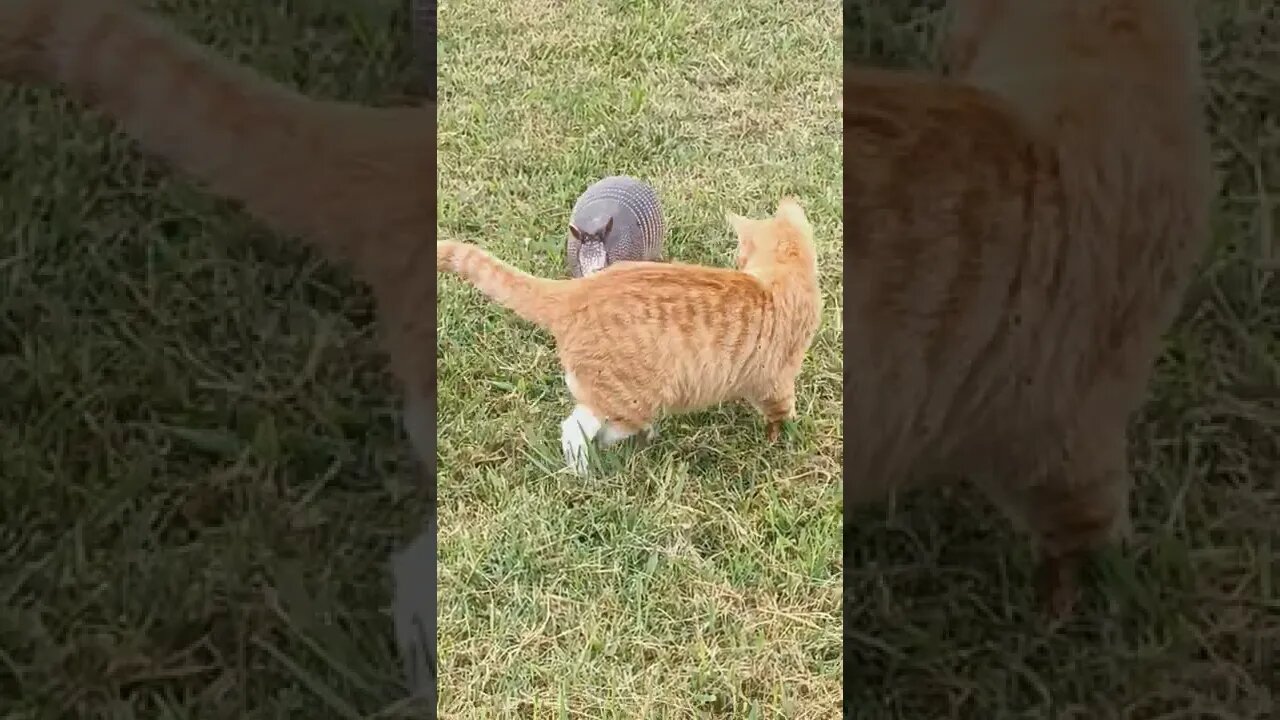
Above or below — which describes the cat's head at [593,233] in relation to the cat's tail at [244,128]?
below

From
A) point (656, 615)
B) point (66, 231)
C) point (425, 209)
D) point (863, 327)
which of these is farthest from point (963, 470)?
point (66, 231)

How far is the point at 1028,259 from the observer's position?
79cm

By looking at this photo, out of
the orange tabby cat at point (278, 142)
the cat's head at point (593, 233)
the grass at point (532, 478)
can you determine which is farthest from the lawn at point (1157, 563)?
the orange tabby cat at point (278, 142)

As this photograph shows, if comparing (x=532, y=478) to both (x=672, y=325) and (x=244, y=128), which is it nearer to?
(x=672, y=325)

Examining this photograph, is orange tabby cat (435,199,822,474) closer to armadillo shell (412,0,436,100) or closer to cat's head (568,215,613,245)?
cat's head (568,215,613,245)

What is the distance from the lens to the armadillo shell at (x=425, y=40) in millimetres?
848

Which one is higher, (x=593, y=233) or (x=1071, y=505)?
Answer: (x=593, y=233)

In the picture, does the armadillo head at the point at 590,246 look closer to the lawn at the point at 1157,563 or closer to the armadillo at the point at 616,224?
the armadillo at the point at 616,224

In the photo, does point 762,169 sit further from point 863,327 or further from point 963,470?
point 963,470

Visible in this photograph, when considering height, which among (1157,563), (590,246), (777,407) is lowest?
(1157,563)

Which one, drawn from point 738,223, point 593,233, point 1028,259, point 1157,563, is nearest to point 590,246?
point 593,233

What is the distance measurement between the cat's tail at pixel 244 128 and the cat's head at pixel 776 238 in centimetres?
24

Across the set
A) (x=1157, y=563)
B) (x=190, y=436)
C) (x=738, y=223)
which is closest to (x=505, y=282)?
(x=738, y=223)

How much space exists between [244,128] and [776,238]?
43 cm
